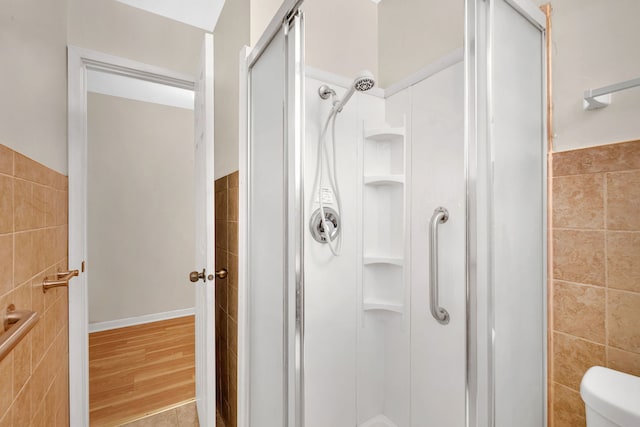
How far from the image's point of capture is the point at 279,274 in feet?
3.10

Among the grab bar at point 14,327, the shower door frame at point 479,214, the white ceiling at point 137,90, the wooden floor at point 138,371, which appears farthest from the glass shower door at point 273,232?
the white ceiling at point 137,90

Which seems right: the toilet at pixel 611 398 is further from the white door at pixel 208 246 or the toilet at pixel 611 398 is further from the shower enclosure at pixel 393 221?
the white door at pixel 208 246

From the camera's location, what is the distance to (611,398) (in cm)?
62

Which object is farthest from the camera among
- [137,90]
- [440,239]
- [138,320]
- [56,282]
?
[138,320]

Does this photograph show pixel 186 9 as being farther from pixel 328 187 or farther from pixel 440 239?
pixel 440 239

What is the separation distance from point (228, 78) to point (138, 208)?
227 centimetres

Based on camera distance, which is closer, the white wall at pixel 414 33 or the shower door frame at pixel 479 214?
the shower door frame at pixel 479 214

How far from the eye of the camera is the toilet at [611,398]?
593mm

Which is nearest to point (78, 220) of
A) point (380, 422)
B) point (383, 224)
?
point (383, 224)

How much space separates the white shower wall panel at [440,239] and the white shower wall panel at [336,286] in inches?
10.6

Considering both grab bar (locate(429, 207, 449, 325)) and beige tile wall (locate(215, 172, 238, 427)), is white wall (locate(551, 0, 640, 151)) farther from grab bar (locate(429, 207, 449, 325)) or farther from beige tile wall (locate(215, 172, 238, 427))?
beige tile wall (locate(215, 172, 238, 427))

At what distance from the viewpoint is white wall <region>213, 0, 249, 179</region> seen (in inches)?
52.3

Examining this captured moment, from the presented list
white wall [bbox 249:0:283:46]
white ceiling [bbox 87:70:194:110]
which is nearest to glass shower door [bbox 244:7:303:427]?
white wall [bbox 249:0:283:46]

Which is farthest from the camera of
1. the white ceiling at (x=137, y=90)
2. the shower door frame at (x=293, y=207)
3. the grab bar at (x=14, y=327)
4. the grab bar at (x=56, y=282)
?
the white ceiling at (x=137, y=90)
